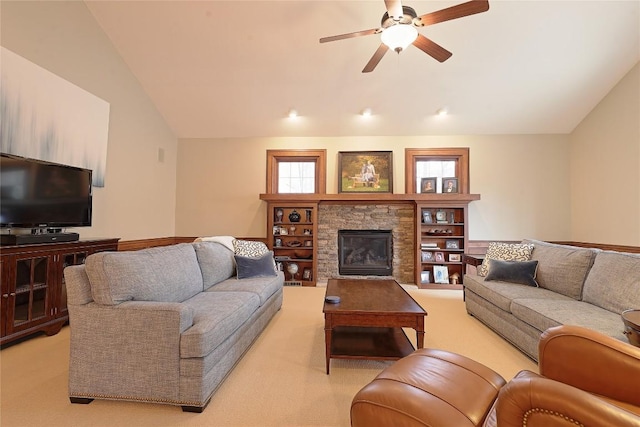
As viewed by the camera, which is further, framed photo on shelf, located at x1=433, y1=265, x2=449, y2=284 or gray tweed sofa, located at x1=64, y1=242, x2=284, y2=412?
framed photo on shelf, located at x1=433, y1=265, x2=449, y2=284

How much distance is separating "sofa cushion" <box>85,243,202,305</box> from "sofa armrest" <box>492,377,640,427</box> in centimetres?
209

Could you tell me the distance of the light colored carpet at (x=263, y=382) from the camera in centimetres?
167

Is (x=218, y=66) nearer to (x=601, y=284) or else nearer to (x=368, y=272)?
(x=368, y=272)

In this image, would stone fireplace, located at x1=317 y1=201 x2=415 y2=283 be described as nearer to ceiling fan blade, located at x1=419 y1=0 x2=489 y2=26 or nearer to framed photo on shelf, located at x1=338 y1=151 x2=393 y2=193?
framed photo on shelf, located at x1=338 y1=151 x2=393 y2=193

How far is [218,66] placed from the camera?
13.7 ft

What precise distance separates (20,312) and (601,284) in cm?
509

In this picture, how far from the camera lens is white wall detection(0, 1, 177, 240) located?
9.69ft

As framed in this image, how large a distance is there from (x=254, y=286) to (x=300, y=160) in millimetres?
3217

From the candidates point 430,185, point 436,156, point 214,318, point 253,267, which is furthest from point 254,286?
point 436,156

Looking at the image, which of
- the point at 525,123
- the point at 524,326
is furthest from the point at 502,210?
the point at 524,326

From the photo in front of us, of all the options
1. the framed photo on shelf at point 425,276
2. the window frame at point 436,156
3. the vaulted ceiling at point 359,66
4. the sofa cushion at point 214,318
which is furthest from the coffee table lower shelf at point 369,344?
the vaulted ceiling at point 359,66

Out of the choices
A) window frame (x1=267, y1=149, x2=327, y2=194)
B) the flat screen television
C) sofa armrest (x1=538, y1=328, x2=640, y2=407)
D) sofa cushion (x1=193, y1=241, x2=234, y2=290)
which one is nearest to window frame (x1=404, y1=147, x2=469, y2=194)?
window frame (x1=267, y1=149, x2=327, y2=194)

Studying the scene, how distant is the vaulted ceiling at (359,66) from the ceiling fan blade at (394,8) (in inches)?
53.2

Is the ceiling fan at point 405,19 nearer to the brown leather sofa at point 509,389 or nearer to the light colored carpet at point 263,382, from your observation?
the brown leather sofa at point 509,389
